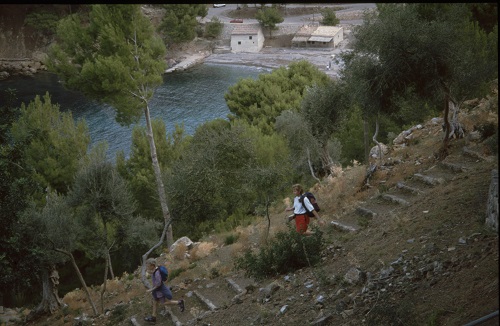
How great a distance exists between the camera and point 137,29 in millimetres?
26391

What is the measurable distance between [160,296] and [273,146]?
19.2 meters

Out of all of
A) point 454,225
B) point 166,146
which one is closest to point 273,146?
point 166,146

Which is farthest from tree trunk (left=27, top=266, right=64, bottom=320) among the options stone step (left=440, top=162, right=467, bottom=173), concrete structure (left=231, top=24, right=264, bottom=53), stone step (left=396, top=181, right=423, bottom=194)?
concrete structure (left=231, top=24, right=264, bottom=53)

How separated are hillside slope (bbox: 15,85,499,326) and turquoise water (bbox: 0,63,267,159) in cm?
2890

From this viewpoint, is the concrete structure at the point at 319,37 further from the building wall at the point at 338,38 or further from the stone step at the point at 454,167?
the stone step at the point at 454,167

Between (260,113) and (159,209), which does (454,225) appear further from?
(260,113)

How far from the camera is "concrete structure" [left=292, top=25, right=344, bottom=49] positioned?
247 ft

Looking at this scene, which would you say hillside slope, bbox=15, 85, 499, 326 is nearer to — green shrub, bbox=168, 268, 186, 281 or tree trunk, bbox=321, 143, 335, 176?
green shrub, bbox=168, 268, 186, 281

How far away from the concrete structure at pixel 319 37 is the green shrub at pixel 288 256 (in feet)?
209

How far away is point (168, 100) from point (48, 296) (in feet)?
141

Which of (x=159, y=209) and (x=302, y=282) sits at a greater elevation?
(x=302, y=282)

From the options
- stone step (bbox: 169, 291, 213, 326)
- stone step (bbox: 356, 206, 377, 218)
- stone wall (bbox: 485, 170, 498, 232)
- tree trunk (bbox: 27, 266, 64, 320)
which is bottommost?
tree trunk (bbox: 27, 266, 64, 320)

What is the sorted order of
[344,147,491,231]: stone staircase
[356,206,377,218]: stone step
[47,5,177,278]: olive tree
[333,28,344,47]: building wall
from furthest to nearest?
1. [333,28,344,47]: building wall
2. [47,5,177,278]: olive tree
3. [356,206,377,218]: stone step
4. [344,147,491,231]: stone staircase

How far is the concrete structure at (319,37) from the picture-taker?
7538 cm
